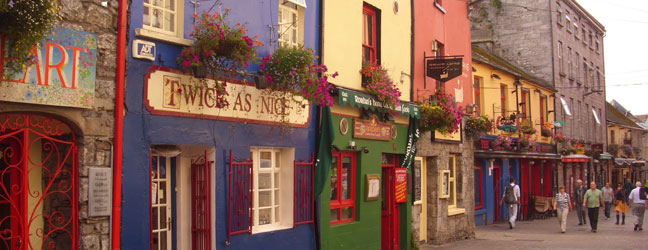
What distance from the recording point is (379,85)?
12.8 metres

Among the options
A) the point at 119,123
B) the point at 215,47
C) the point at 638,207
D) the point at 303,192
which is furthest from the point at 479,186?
the point at 119,123

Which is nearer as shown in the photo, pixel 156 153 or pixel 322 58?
pixel 156 153

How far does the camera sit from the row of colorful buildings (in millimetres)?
7250

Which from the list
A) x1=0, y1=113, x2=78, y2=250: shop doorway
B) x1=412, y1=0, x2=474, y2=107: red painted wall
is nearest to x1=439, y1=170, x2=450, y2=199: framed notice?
x1=412, y1=0, x2=474, y2=107: red painted wall

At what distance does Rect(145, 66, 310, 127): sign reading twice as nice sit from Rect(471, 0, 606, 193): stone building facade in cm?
2132

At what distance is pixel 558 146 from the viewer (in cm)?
3039

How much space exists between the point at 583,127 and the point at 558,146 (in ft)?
21.5

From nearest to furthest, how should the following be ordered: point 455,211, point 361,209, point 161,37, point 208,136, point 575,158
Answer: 1. point 161,37
2. point 208,136
3. point 361,209
4. point 455,211
5. point 575,158

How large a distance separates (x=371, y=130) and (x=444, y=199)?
4.43 m

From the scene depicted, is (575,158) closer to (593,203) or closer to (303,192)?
(593,203)

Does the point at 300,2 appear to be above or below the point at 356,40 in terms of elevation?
above

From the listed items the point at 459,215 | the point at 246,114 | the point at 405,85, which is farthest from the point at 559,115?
the point at 246,114

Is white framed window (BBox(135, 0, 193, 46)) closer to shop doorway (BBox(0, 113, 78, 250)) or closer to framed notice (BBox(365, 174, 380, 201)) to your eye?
shop doorway (BBox(0, 113, 78, 250))

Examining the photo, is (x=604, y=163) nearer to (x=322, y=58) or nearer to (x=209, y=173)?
(x=322, y=58)
